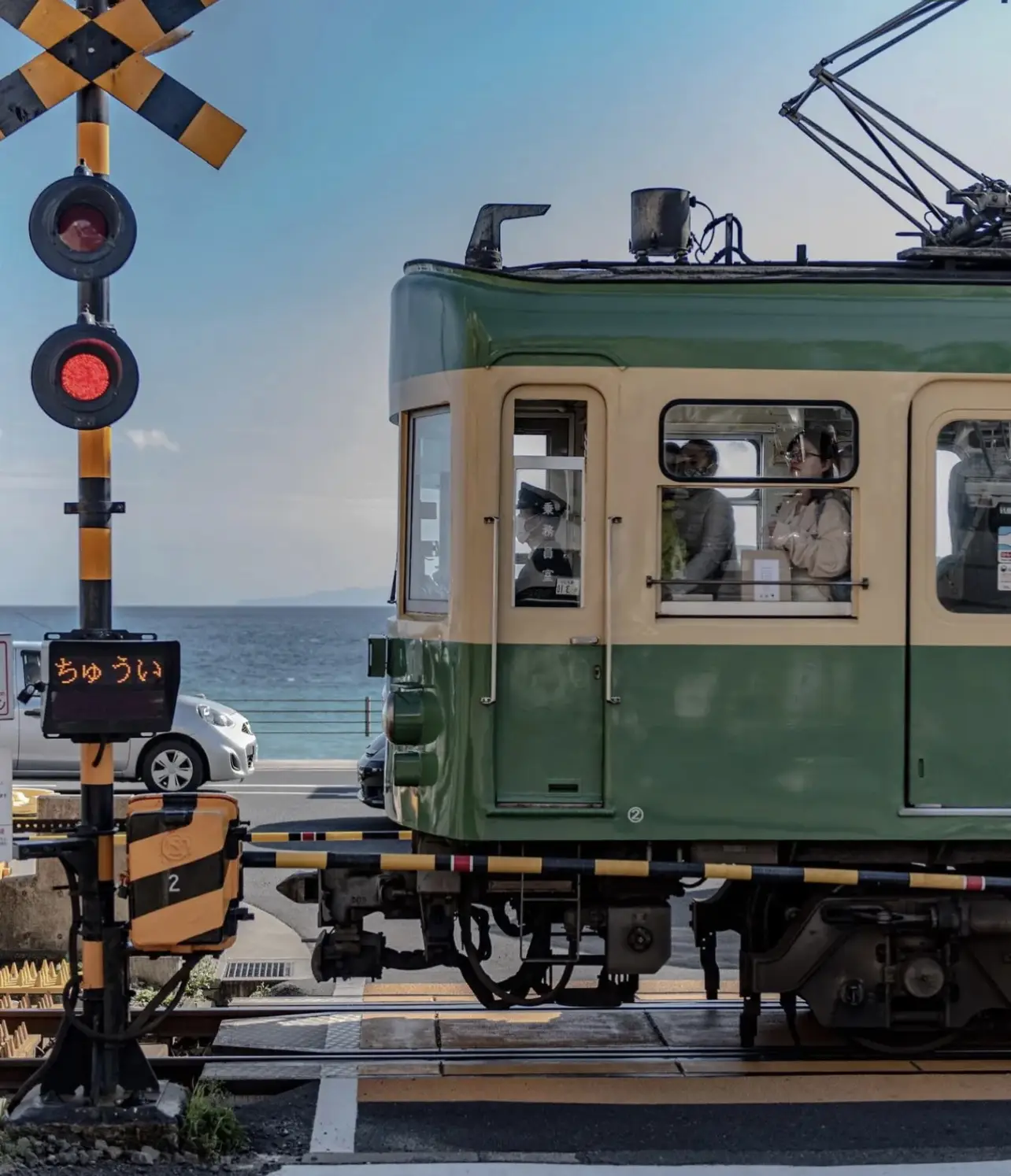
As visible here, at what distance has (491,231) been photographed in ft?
21.3

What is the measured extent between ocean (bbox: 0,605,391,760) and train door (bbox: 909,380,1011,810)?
20853mm

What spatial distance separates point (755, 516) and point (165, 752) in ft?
34.7

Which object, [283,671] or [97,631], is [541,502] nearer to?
[97,631]

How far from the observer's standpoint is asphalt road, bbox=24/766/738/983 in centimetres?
884

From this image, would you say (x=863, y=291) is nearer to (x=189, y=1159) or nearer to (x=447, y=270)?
(x=447, y=270)

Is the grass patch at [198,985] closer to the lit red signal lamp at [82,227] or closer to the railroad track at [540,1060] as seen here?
the railroad track at [540,1060]

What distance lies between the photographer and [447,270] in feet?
20.0

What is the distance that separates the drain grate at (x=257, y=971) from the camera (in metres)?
8.44

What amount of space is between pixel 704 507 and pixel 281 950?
15.7 feet

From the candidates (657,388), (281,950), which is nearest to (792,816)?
(657,388)

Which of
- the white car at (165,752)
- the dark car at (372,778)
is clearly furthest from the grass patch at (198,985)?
the white car at (165,752)

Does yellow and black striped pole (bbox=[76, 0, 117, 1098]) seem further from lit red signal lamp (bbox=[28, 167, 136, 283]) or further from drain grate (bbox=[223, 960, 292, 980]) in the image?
drain grate (bbox=[223, 960, 292, 980])

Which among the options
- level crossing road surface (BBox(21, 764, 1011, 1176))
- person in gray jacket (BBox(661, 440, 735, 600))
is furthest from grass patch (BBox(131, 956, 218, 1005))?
person in gray jacket (BBox(661, 440, 735, 600))

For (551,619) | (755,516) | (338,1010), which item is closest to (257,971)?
(338,1010)
